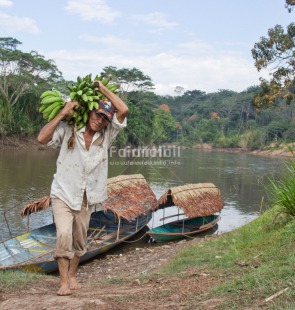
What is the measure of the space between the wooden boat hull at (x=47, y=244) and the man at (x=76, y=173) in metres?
3.14

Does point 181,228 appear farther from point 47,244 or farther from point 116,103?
point 116,103

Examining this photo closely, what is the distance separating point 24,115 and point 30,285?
1444 inches

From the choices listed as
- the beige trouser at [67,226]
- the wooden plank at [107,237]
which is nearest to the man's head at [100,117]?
the beige trouser at [67,226]

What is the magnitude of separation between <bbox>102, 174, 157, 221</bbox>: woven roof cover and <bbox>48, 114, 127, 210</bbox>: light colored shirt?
568 centimetres

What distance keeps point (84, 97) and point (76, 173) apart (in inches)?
27.5

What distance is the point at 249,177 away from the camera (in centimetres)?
2609

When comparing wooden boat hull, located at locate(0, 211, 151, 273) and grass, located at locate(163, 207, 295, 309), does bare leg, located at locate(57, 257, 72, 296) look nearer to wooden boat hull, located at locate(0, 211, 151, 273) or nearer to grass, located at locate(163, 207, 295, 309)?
grass, located at locate(163, 207, 295, 309)

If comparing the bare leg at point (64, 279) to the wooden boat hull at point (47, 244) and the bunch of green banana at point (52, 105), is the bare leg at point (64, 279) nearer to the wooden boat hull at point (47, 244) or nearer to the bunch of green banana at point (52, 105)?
the bunch of green banana at point (52, 105)

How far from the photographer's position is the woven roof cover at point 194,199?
10797mm

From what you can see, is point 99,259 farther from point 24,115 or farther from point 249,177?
point 24,115

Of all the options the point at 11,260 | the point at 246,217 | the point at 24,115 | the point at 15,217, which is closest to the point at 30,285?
the point at 11,260

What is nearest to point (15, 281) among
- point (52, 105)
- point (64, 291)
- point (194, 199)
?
point (64, 291)

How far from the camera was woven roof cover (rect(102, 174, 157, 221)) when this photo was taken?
31.8 feet

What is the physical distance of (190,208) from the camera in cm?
1086
